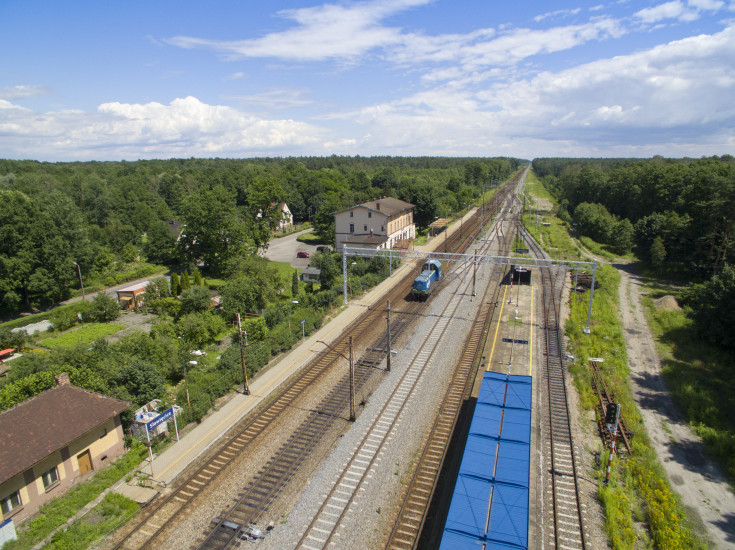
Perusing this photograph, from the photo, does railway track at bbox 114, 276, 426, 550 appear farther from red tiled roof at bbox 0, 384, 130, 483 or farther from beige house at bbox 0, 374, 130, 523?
red tiled roof at bbox 0, 384, 130, 483

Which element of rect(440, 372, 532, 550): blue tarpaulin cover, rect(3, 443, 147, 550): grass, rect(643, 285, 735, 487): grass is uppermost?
rect(440, 372, 532, 550): blue tarpaulin cover

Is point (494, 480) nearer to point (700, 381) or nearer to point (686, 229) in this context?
point (700, 381)

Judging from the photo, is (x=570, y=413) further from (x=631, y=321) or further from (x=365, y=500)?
(x=631, y=321)

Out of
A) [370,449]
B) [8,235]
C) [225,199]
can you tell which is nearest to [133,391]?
[370,449]

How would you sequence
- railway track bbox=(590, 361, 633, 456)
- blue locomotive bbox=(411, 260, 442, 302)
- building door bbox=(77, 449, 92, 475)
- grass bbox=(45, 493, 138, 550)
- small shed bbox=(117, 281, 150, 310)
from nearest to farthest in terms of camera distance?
grass bbox=(45, 493, 138, 550) → building door bbox=(77, 449, 92, 475) → railway track bbox=(590, 361, 633, 456) → blue locomotive bbox=(411, 260, 442, 302) → small shed bbox=(117, 281, 150, 310)

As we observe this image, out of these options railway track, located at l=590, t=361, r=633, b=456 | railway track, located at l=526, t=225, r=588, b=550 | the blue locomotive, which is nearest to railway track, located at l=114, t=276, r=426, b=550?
the blue locomotive

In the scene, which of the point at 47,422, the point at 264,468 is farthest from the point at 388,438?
the point at 47,422

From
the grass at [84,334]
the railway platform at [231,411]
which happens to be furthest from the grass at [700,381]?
the grass at [84,334]
